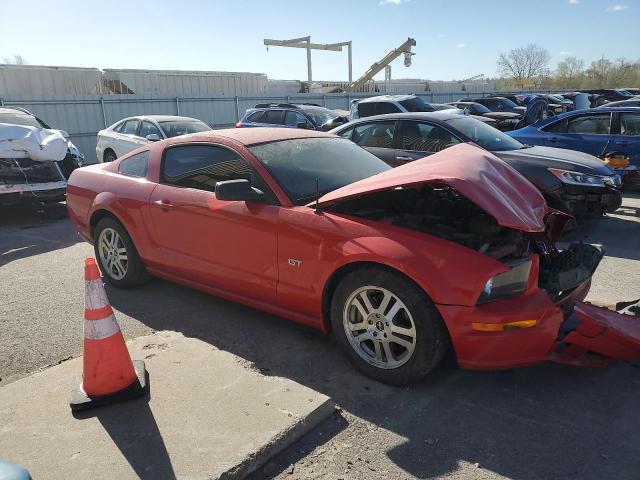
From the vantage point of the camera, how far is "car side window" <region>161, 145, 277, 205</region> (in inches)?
152

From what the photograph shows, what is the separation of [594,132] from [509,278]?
7.45m

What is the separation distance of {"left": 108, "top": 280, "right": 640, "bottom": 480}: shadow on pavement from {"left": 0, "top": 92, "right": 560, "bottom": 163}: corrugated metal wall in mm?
14622

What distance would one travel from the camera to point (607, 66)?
60688 millimetres

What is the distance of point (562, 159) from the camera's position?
6824 millimetres

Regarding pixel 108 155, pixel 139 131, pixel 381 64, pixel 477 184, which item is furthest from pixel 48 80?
pixel 381 64

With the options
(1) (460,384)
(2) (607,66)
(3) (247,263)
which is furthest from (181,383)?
(2) (607,66)

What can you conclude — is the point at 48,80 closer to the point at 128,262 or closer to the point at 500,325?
the point at 128,262

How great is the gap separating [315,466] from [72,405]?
4.69ft

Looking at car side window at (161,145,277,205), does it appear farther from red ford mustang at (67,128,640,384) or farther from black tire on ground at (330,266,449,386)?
black tire on ground at (330,266,449,386)

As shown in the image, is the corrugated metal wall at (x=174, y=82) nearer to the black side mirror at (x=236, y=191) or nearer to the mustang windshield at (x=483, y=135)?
the mustang windshield at (x=483, y=135)

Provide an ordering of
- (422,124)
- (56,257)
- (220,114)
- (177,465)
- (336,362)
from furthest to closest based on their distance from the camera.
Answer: (220,114) → (422,124) → (56,257) → (336,362) → (177,465)

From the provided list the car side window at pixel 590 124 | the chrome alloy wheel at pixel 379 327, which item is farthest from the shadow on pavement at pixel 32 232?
the car side window at pixel 590 124

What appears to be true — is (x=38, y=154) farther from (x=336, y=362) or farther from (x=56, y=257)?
(x=336, y=362)

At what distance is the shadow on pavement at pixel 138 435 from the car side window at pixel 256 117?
11659 mm
